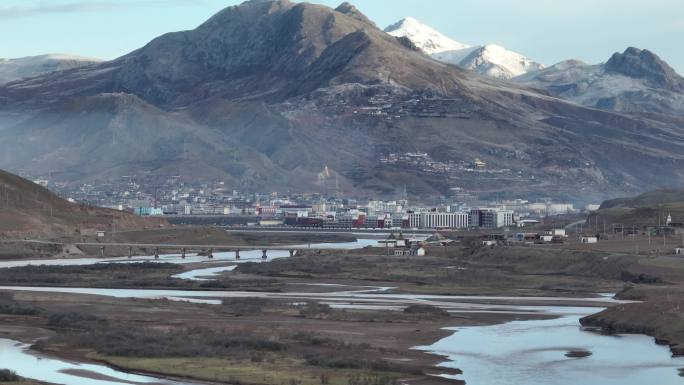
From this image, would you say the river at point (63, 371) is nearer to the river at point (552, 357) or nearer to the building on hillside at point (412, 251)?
the river at point (552, 357)

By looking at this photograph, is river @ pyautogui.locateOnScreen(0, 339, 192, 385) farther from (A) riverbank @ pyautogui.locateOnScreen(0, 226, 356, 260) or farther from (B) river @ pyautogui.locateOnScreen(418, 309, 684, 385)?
(A) riverbank @ pyautogui.locateOnScreen(0, 226, 356, 260)

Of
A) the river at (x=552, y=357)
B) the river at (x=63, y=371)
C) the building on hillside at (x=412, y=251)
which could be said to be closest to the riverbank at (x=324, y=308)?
the river at (x=63, y=371)

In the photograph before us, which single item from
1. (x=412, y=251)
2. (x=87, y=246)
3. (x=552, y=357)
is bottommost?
(x=552, y=357)

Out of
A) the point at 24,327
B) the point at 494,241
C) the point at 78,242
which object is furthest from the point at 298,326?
the point at 78,242

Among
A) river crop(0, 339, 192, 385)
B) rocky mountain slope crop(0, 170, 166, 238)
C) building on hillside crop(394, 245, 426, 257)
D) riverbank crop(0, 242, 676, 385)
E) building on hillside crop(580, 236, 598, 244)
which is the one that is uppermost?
rocky mountain slope crop(0, 170, 166, 238)

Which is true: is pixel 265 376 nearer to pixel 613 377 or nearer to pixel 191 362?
pixel 191 362

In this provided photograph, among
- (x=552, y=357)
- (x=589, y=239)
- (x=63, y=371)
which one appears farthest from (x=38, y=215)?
(x=552, y=357)

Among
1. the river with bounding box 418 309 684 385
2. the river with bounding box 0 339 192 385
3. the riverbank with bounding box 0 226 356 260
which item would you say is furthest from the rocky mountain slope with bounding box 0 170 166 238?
the river with bounding box 0 339 192 385

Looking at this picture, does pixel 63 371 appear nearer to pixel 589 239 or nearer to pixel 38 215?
pixel 589 239
